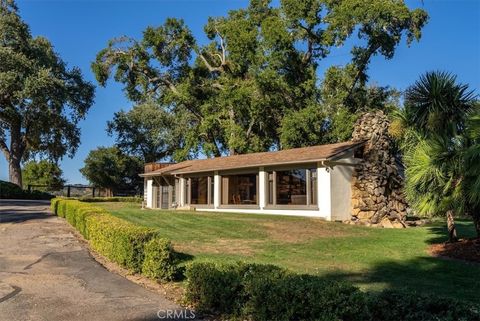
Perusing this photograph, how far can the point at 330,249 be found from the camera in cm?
1220

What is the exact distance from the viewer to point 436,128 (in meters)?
12.4

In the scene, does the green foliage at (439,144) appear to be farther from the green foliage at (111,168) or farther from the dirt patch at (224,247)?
the green foliage at (111,168)

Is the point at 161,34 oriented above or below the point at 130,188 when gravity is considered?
above

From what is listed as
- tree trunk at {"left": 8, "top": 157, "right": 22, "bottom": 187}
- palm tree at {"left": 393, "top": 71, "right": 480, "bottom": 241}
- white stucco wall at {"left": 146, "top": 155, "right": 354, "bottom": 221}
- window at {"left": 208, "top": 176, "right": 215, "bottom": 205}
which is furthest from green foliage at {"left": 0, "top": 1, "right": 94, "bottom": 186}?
palm tree at {"left": 393, "top": 71, "right": 480, "bottom": 241}

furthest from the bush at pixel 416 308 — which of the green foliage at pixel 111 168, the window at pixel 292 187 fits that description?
the green foliage at pixel 111 168

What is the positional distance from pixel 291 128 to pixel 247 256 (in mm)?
20064

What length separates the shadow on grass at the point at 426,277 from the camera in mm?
7551

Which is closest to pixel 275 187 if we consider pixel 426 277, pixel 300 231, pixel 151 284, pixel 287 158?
pixel 287 158

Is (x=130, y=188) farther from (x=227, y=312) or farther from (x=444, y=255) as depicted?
(x=227, y=312)

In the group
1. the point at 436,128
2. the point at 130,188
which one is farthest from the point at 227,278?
the point at 130,188

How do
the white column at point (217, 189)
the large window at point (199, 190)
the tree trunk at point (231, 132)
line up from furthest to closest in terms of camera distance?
the tree trunk at point (231, 132)
the large window at point (199, 190)
the white column at point (217, 189)

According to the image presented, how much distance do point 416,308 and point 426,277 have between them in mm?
4573

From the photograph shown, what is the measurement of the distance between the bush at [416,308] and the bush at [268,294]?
212 mm

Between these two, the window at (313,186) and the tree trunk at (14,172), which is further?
the tree trunk at (14,172)
